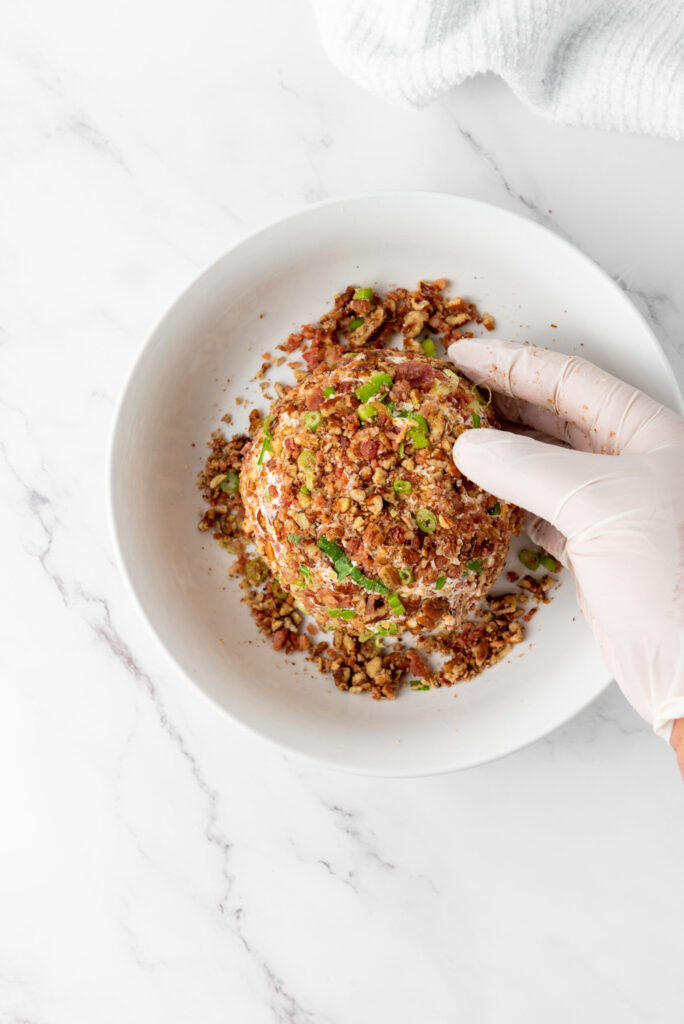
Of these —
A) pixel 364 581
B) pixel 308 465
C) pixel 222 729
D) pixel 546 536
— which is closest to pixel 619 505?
pixel 546 536

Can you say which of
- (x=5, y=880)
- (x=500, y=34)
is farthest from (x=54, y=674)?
(x=500, y=34)

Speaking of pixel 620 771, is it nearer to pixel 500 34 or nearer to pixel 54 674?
pixel 54 674

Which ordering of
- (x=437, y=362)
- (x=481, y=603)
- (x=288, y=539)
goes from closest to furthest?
(x=288, y=539) < (x=437, y=362) < (x=481, y=603)

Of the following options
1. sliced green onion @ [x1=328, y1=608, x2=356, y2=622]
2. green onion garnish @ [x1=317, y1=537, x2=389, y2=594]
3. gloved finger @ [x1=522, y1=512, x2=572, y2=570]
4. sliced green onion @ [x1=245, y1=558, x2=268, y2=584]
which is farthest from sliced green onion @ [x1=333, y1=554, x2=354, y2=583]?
gloved finger @ [x1=522, y1=512, x2=572, y2=570]

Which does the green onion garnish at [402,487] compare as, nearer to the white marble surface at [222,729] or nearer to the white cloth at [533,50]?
the white marble surface at [222,729]

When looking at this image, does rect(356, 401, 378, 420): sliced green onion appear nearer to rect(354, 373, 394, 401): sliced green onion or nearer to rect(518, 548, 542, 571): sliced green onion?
rect(354, 373, 394, 401): sliced green onion

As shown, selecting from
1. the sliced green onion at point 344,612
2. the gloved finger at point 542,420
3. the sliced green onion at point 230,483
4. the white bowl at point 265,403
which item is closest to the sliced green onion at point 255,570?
the white bowl at point 265,403
